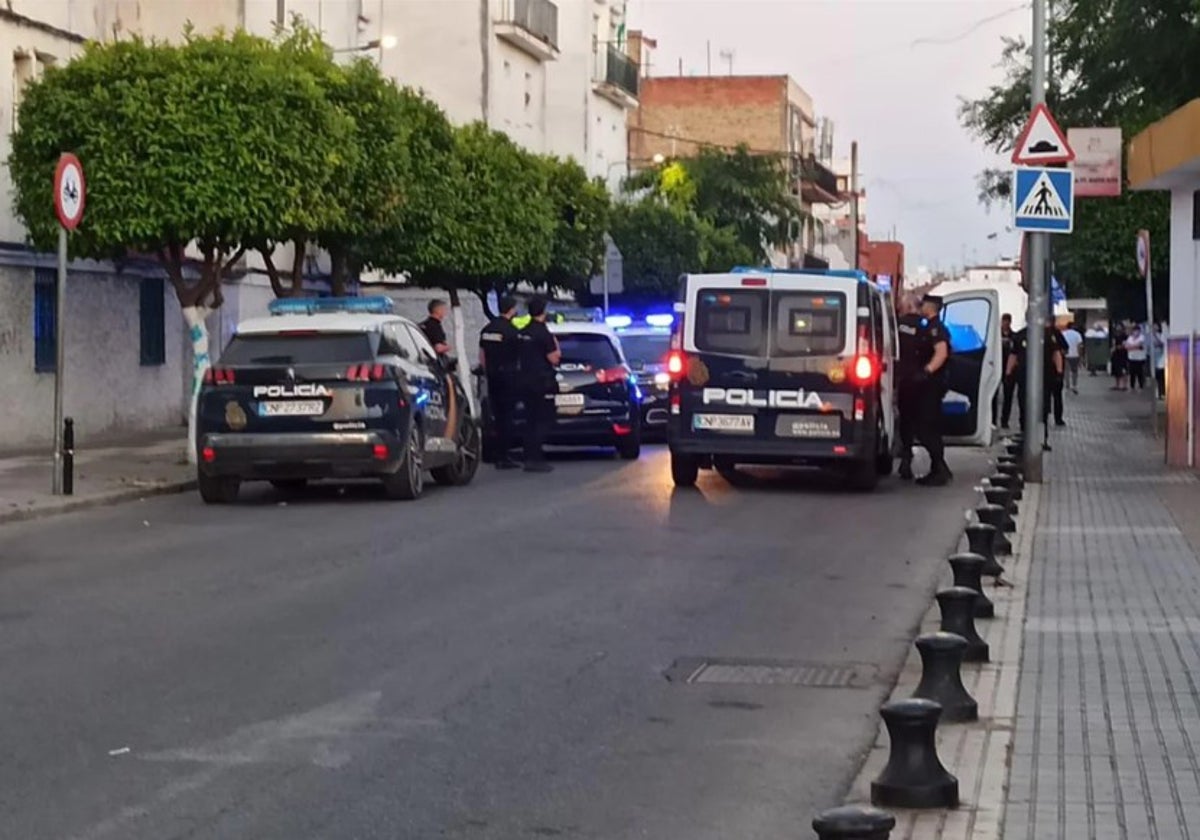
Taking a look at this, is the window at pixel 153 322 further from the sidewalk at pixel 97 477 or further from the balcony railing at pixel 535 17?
the balcony railing at pixel 535 17

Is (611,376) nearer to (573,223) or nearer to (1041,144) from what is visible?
(1041,144)

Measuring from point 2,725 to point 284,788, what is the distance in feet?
5.60

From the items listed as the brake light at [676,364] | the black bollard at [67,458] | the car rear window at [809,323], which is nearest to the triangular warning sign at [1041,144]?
the car rear window at [809,323]

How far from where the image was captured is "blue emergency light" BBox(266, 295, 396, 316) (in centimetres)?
1981

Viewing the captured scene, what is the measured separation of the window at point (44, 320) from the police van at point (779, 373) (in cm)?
1111

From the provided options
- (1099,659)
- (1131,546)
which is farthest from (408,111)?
(1099,659)

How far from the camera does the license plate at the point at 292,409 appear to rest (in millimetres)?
18109

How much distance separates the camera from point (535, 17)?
186 ft

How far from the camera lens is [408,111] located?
30.3 meters

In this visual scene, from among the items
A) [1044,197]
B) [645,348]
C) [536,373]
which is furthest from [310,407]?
[645,348]

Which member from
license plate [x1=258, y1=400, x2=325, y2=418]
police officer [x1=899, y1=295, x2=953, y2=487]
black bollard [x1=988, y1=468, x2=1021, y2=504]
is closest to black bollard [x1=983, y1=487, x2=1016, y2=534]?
black bollard [x1=988, y1=468, x2=1021, y2=504]

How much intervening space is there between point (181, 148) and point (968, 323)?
34.8 ft

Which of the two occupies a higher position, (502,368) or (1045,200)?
(1045,200)

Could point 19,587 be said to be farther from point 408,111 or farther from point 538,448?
point 408,111
